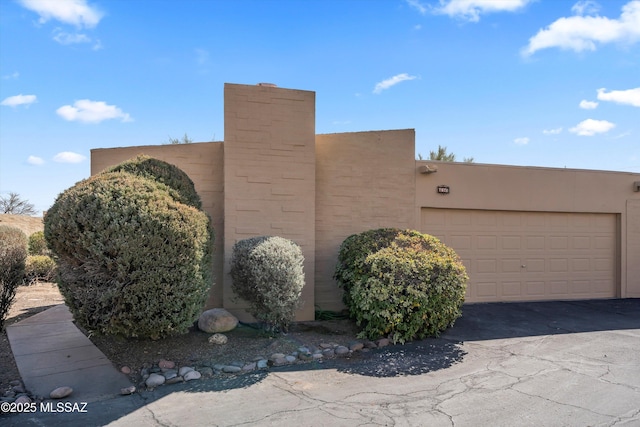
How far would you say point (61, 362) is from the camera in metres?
5.75

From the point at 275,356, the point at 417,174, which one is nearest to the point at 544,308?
the point at 417,174

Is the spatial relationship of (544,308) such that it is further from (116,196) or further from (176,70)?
(176,70)

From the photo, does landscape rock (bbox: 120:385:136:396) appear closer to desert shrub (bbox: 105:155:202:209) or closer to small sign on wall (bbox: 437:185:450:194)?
desert shrub (bbox: 105:155:202:209)

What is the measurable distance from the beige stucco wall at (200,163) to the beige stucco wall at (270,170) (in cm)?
43

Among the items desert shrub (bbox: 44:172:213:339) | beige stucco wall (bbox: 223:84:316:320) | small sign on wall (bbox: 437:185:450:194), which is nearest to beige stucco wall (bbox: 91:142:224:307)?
beige stucco wall (bbox: 223:84:316:320)

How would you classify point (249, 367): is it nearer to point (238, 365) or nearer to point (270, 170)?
point (238, 365)

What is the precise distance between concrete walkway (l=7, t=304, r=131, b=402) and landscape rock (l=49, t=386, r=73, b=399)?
0.07 m

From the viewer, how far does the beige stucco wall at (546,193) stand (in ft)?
33.4

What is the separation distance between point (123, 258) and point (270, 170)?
3.75 m

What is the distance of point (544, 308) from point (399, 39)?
7213 mm

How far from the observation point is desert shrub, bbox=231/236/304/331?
6.60 metres

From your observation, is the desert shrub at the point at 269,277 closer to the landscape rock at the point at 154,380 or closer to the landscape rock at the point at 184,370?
the landscape rock at the point at 184,370

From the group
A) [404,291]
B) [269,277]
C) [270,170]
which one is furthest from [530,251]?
[269,277]

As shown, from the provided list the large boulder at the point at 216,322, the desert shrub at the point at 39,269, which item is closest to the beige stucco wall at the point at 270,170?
the large boulder at the point at 216,322
